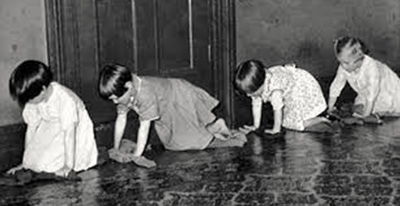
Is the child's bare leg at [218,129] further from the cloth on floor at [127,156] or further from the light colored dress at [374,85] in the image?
the light colored dress at [374,85]

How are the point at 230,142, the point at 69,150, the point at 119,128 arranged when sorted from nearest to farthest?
the point at 69,150 < the point at 119,128 < the point at 230,142

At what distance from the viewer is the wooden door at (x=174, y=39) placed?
5.28m

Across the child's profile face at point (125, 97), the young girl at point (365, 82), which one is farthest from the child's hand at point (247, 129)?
the child's profile face at point (125, 97)

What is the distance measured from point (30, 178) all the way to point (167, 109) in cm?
109

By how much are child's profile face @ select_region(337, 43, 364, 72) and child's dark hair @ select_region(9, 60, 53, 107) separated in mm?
2526

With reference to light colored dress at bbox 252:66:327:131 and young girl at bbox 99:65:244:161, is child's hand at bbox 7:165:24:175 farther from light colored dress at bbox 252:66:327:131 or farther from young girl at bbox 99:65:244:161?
light colored dress at bbox 252:66:327:131

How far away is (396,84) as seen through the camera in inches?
241

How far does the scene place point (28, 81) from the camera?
4070 millimetres

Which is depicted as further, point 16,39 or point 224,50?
point 224,50

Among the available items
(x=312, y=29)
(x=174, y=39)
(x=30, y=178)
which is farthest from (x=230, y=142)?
(x=312, y=29)

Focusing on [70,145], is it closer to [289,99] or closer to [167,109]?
[167,109]

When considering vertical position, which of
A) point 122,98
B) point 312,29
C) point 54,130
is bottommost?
point 54,130

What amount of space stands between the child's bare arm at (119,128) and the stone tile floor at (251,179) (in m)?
0.19

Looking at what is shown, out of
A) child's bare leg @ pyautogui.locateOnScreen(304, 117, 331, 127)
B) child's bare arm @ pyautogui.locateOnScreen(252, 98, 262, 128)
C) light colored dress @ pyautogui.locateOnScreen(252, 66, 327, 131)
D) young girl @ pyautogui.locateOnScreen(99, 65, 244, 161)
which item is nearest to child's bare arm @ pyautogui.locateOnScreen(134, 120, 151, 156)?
young girl @ pyautogui.locateOnScreen(99, 65, 244, 161)
